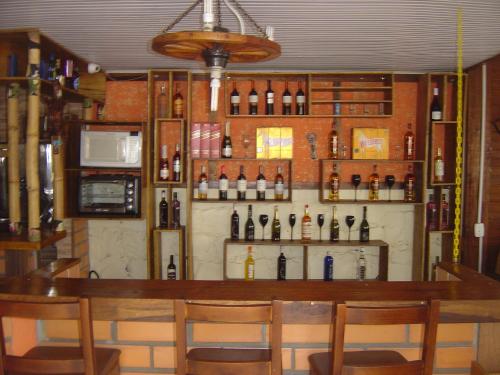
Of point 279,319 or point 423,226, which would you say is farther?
point 423,226

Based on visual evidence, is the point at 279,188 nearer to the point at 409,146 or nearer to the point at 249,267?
the point at 249,267

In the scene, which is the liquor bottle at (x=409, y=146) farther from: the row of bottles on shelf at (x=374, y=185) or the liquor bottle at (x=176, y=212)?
the liquor bottle at (x=176, y=212)

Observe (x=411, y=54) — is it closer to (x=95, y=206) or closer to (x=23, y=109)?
(x=95, y=206)

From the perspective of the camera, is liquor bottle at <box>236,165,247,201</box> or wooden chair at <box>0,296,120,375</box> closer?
wooden chair at <box>0,296,120,375</box>

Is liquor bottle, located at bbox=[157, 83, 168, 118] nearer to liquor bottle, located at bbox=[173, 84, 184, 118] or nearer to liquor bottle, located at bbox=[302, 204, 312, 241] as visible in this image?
liquor bottle, located at bbox=[173, 84, 184, 118]

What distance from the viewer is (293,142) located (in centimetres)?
460

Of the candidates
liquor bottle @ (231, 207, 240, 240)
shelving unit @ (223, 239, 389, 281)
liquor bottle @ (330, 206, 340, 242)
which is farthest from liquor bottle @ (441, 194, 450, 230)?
liquor bottle @ (231, 207, 240, 240)

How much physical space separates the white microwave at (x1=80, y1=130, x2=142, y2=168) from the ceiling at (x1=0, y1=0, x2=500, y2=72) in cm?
66

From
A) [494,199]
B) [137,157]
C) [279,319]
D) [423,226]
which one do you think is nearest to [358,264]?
[423,226]

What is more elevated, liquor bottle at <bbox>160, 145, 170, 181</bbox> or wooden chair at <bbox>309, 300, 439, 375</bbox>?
liquor bottle at <bbox>160, 145, 170, 181</bbox>

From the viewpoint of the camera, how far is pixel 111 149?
4250mm

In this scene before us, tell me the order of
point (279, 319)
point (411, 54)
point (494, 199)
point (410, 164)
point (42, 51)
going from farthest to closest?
point (410, 164)
point (494, 199)
point (411, 54)
point (42, 51)
point (279, 319)

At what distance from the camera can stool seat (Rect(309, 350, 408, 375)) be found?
5.82ft

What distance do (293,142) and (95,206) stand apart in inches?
77.1
